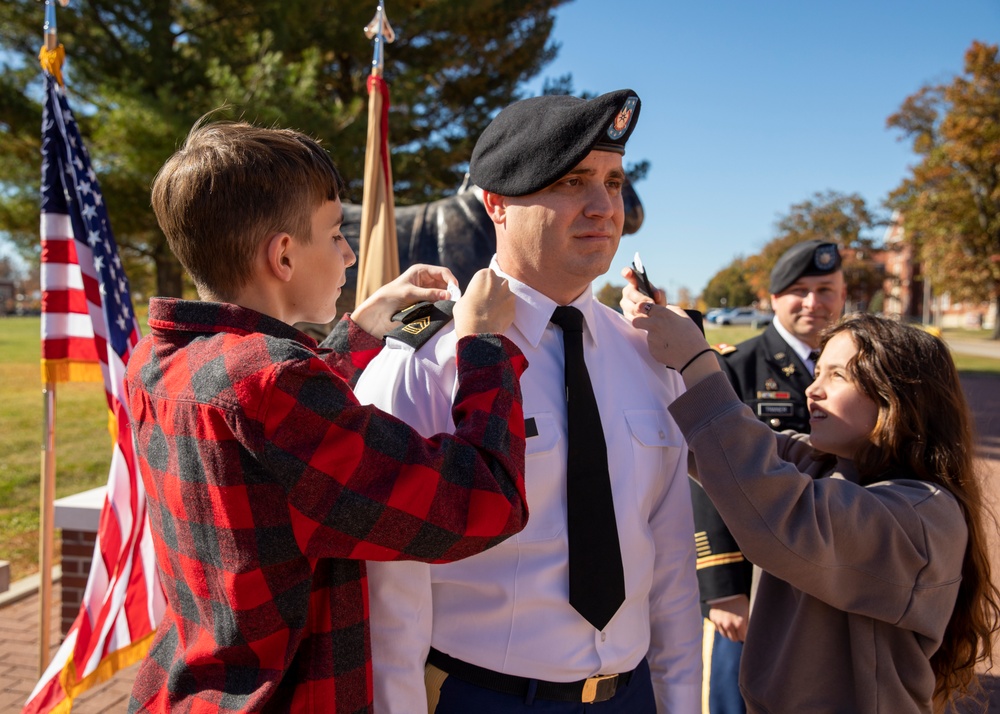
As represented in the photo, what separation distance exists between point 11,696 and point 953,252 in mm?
30792

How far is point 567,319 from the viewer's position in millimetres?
1868

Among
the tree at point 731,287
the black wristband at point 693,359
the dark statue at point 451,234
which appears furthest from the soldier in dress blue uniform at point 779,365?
the tree at point 731,287

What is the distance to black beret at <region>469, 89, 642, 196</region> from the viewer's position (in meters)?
1.72

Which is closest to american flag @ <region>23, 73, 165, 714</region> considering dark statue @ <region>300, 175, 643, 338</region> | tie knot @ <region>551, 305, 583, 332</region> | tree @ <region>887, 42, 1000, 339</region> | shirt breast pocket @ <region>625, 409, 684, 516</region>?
dark statue @ <region>300, 175, 643, 338</region>

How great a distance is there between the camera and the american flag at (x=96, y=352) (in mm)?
3469

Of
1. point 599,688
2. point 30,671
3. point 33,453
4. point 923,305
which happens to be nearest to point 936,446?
point 599,688

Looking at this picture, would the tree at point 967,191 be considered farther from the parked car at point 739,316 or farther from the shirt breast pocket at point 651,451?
the shirt breast pocket at point 651,451

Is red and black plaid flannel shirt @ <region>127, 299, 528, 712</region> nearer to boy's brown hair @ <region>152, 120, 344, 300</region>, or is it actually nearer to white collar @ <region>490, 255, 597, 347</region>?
boy's brown hair @ <region>152, 120, 344, 300</region>

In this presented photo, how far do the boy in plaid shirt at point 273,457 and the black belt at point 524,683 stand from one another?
13.3 inches

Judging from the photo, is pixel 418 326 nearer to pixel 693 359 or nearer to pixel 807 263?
pixel 693 359

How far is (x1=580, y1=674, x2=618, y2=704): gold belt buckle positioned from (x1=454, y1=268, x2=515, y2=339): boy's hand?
82 cm

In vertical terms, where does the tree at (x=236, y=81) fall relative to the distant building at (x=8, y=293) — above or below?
above

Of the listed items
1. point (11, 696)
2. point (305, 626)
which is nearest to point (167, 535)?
point (305, 626)

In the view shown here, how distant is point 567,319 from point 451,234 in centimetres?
349
